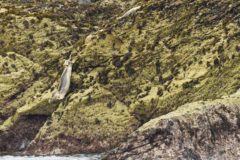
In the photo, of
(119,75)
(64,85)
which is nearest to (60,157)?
(64,85)

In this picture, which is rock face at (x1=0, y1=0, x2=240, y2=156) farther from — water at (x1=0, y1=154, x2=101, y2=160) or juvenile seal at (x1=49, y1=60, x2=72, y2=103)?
water at (x1=0, y1=154, x2=101, y2=160)

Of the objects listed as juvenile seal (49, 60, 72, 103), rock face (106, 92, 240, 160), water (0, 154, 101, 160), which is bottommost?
water (0, 154, 101, 160)

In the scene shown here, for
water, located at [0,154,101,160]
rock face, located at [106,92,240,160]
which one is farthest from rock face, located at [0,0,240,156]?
rock face, located at [106,92,240,160]

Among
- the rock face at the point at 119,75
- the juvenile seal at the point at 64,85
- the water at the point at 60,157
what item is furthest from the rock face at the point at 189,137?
the juvenile seal at the point at 64,85

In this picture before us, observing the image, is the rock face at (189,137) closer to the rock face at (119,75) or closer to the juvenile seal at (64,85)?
the rock face at (119,75)

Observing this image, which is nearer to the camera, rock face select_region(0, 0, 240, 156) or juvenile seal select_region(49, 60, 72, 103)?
Result: rock face select_region(0, 0, 240, 156)

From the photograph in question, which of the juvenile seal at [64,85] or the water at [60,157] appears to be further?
the juvenile seal at [64,85]

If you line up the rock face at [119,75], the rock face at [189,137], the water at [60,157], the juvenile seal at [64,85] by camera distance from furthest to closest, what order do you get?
1. the juvenile seal at [64,85]
2. the rock face at [119,75]
3. the water at [60,157]
4. the rock face at [189,137]
